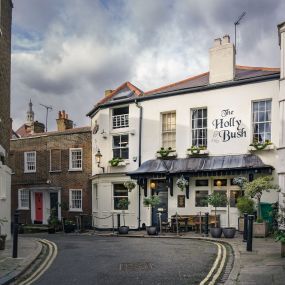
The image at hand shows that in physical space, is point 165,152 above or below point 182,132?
below

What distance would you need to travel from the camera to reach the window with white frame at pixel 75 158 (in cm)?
2960

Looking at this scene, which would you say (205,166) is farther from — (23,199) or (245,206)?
(23,199)

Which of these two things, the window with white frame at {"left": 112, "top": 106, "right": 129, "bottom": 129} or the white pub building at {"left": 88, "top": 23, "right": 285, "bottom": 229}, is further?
the window with white frame at {"left": 112, "top": 106, "right": 129, "bottom": 129}

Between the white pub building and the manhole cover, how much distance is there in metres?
9.03

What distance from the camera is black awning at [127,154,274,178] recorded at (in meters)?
20.6

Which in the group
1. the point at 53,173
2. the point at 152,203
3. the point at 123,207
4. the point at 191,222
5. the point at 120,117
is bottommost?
the point at 191,222

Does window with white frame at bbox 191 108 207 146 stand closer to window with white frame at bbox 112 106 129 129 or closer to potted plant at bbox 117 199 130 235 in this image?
window with white frame at bbox 112 106 129 129

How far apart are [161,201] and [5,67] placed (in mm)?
11099

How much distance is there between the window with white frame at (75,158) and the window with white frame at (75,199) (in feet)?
5.34

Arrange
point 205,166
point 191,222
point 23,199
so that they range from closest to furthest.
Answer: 1. point 205,166
2. point 191,222
3. point 23,199

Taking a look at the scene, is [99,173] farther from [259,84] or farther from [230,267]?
[230,267]

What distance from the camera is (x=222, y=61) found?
22984 millimetres

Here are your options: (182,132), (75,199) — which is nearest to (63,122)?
(75,199)

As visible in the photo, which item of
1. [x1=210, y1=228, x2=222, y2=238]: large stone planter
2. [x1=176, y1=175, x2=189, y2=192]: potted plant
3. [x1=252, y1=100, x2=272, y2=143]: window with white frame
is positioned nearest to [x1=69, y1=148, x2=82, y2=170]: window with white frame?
[x1=176, y1=175, x2=189, y2=192]: potted plant
